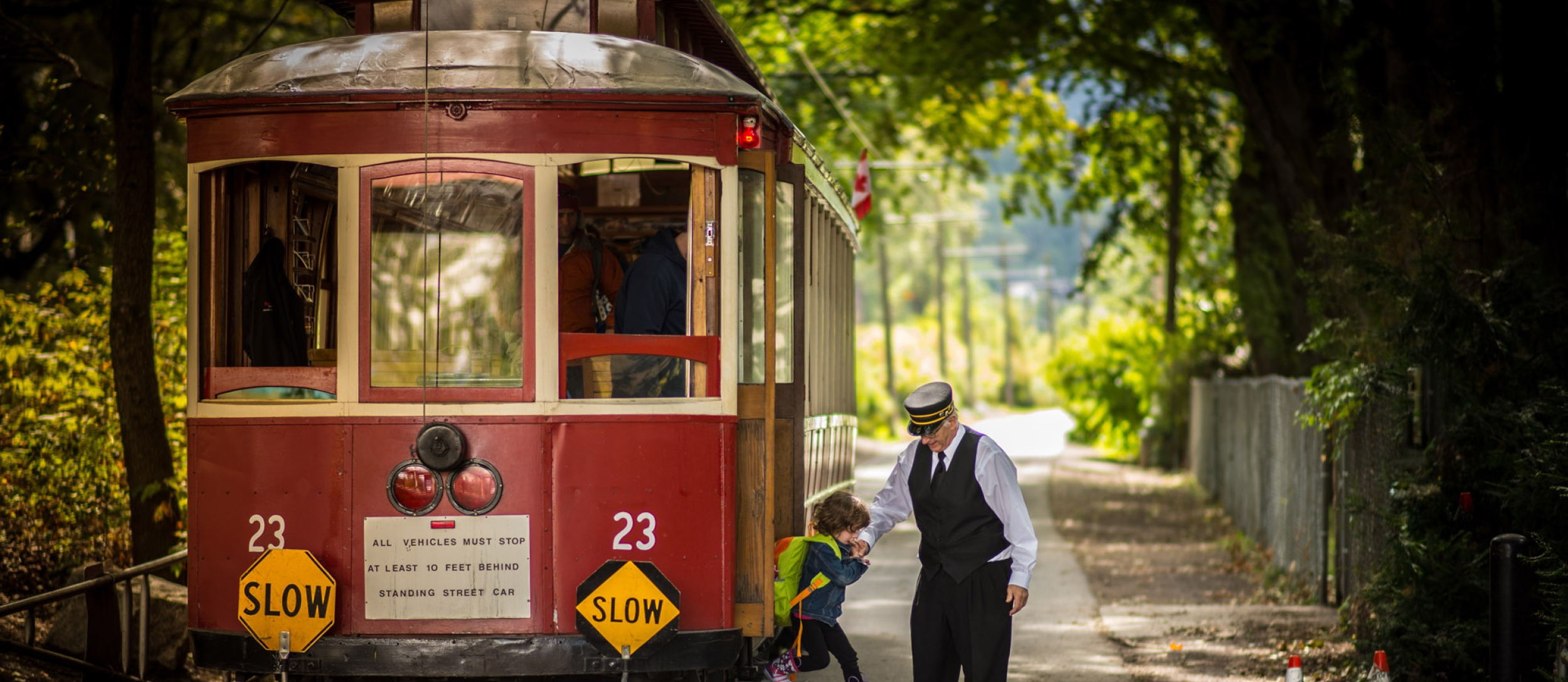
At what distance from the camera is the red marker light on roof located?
5.90 meters

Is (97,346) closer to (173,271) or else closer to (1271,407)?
(173,271)

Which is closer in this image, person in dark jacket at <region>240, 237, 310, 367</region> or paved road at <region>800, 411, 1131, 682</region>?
person in dark jacket at <region>240, 237, 310, 367</region>

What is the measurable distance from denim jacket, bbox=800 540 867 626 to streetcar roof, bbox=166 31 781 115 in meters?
1.93

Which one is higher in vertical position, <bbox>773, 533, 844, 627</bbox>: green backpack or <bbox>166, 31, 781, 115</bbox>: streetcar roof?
<bbox>166, 31, 781, 115</bbox>: streetcar roof

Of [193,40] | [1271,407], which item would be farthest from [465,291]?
[1271,407]

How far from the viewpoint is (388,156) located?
5793 mm

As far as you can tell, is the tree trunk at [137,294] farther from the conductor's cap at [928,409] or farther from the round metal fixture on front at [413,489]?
the conductor's cap at [928,409]

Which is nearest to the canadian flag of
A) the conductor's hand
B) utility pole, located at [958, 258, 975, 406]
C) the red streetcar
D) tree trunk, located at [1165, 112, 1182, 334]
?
tree trunk, located at [1165, 112, 1182, 334]

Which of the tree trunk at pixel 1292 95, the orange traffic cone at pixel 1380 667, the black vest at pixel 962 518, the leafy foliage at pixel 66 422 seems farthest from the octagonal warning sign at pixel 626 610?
the tree trunk at pixel 1292 95

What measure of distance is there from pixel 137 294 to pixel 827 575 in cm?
480

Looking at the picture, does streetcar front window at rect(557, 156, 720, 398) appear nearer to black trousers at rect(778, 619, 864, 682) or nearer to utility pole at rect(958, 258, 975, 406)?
black trousers at rect(778, 619, 864, 682)

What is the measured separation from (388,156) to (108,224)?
4.96 metres

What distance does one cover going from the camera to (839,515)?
20.8 feet

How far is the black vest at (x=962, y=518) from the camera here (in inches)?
230
